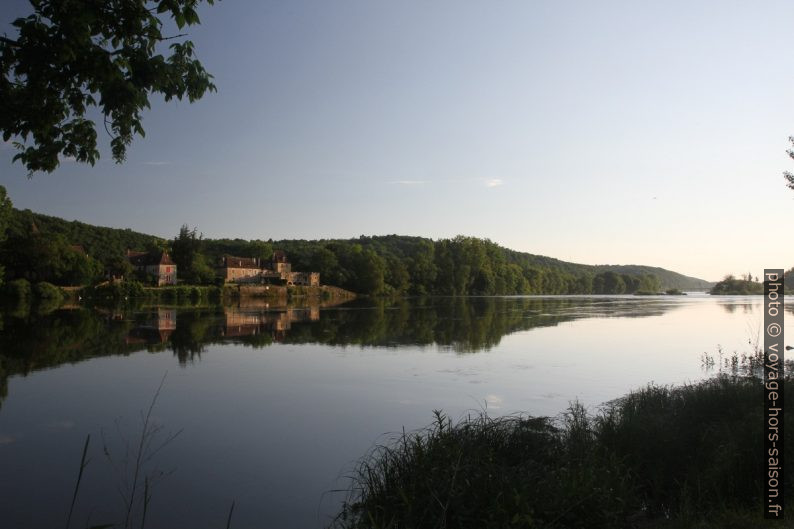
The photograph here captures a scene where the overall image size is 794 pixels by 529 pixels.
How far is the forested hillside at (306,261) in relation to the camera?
6247cm

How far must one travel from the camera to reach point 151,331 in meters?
29.7

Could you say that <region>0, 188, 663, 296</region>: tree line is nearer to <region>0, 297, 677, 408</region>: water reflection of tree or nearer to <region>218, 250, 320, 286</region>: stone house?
<region>218, 250, 320, 286</region>: stone house

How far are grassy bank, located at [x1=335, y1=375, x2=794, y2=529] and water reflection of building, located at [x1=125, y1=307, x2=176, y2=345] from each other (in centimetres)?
1976

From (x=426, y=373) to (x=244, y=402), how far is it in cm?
604

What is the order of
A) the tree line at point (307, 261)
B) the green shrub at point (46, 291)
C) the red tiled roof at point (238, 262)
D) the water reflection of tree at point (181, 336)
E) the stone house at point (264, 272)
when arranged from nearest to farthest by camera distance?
the water reflection of tree at point (181, 336) < the green shrub at point (46, 291) < the tree line at point (307, 261) < the stone house at point (264, 272) < the red tiled roof at point (238, 262)

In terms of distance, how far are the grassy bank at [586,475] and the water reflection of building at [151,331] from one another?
64.8 ft

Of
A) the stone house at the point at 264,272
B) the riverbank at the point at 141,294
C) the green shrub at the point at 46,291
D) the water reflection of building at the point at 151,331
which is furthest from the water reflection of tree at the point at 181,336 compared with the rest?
the stone house at the point at 264,272

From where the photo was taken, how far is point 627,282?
179500 millimetres

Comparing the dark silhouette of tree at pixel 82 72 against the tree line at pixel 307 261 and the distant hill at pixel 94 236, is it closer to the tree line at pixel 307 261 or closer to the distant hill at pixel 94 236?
the tree line at pixel 307 261

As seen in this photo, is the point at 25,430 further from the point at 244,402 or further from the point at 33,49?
the point at 33,49

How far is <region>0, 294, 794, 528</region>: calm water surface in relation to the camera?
741 centimetres

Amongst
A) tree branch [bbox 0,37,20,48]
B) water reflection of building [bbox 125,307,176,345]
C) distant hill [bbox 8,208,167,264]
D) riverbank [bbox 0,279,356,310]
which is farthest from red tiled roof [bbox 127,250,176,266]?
tree branch [bbox 0,37,20,48]

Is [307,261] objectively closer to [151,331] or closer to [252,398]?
[151,331]

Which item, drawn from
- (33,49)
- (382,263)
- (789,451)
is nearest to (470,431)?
(789,451)
